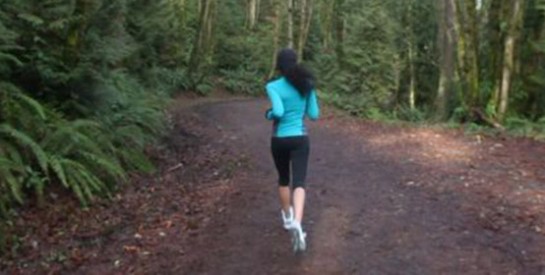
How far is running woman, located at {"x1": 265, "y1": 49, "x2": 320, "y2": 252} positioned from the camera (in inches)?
269

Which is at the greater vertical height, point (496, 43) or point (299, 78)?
point (299, 78)

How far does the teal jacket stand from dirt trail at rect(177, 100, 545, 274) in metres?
1.32

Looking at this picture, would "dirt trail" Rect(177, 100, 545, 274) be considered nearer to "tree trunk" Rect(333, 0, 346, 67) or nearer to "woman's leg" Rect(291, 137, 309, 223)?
"woman's leg" Rect(291, 137, 309, 223)

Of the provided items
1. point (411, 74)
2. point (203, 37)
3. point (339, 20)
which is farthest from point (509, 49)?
point (339, 20)

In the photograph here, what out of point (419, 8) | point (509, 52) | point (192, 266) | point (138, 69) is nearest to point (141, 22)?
point (138, 69)

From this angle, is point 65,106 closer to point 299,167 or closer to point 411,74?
point 299,167

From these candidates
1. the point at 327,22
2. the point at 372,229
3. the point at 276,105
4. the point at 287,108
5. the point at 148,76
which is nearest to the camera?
the point at 276,105

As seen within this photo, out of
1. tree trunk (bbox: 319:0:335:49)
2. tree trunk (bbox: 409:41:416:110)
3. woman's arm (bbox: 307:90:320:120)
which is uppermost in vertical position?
woman's arm (bbox: 307:90:320:120)

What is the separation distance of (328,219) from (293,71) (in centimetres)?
229

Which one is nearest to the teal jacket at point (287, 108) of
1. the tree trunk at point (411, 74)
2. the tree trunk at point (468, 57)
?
the tree trunk at point (468, 57)

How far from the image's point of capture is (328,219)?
27.2 feet

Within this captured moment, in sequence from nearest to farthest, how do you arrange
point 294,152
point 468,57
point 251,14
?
point 294,152, point 468,57, point 251,14

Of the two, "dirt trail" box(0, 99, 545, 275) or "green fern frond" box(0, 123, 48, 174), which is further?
"green fern frond" box(0, 123, 48, 174)

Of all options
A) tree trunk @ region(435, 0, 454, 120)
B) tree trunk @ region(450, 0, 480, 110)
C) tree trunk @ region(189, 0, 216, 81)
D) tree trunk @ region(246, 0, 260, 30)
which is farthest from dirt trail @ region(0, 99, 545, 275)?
tree trunk @ region(246, 0, 260, 30)
